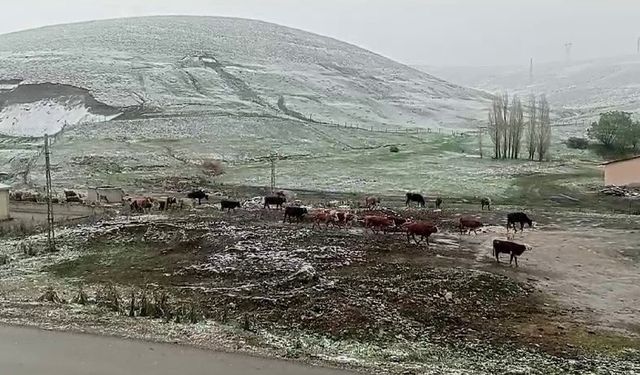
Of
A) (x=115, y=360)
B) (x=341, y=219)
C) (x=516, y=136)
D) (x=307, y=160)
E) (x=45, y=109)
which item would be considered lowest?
(x=115, y=360)

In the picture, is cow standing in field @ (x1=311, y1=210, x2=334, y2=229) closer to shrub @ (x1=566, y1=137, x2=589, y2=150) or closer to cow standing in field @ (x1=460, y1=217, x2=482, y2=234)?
cow standing in field @ (x1=460, y1=217, x2=482, y2=234)

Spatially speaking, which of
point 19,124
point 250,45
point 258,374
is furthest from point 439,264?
point 250,45

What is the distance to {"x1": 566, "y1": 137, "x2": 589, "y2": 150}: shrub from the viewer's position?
240 ft

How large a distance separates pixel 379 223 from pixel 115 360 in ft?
45.9

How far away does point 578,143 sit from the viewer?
74.4 meters

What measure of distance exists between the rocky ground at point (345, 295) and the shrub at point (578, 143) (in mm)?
50156

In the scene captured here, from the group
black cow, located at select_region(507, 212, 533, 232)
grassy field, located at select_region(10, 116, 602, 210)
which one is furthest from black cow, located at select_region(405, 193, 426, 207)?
black cow, located at select_region(507, 212, 533, 232)

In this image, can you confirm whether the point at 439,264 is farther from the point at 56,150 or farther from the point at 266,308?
the point at 56,150

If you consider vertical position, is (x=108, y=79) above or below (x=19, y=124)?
above

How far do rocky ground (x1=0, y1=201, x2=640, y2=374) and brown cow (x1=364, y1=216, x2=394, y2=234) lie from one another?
0.49 metres

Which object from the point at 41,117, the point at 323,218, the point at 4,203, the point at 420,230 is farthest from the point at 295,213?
the point at 41,117

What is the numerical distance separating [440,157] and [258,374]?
181ft

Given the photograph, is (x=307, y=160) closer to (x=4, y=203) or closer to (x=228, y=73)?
(x=4, y=203)

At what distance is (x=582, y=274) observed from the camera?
20.8 metres
